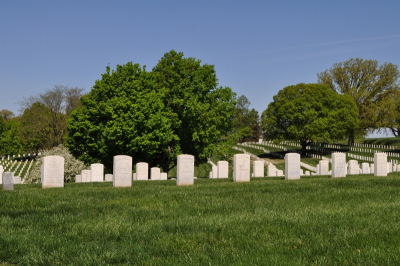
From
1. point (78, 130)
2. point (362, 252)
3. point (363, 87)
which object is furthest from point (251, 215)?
point (363, 87)

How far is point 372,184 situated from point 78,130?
1093 inches

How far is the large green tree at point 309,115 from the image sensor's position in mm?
63094

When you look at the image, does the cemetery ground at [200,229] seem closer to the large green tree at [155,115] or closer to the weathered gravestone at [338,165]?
the weathered gravestone at [338,165]

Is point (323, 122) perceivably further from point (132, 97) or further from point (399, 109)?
point (132, 97)

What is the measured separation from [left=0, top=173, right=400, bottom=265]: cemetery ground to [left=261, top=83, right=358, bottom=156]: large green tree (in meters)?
50.8

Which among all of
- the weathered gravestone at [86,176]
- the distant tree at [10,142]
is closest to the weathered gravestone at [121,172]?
the weathered gravestone at [86,176]

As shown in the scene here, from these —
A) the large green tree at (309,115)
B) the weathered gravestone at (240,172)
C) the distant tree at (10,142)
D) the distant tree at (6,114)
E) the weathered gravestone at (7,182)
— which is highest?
the distant tree at (6,114)

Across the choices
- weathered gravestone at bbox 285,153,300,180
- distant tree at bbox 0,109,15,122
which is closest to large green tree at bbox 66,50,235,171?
weathered gravestone at bbox 285,153,300,180

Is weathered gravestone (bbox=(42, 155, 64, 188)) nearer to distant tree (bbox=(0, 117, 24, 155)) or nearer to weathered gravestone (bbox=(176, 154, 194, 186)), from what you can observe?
weathered gravestone (bbox=(176, 154, 194, 186))

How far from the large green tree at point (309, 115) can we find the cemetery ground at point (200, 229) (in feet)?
167

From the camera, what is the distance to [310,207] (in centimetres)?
1090

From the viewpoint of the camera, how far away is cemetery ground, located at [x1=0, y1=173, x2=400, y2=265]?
273 inches

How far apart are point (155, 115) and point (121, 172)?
17135 millimetres

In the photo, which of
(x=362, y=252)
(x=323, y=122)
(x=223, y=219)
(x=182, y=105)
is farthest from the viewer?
(x=323, y=122)
